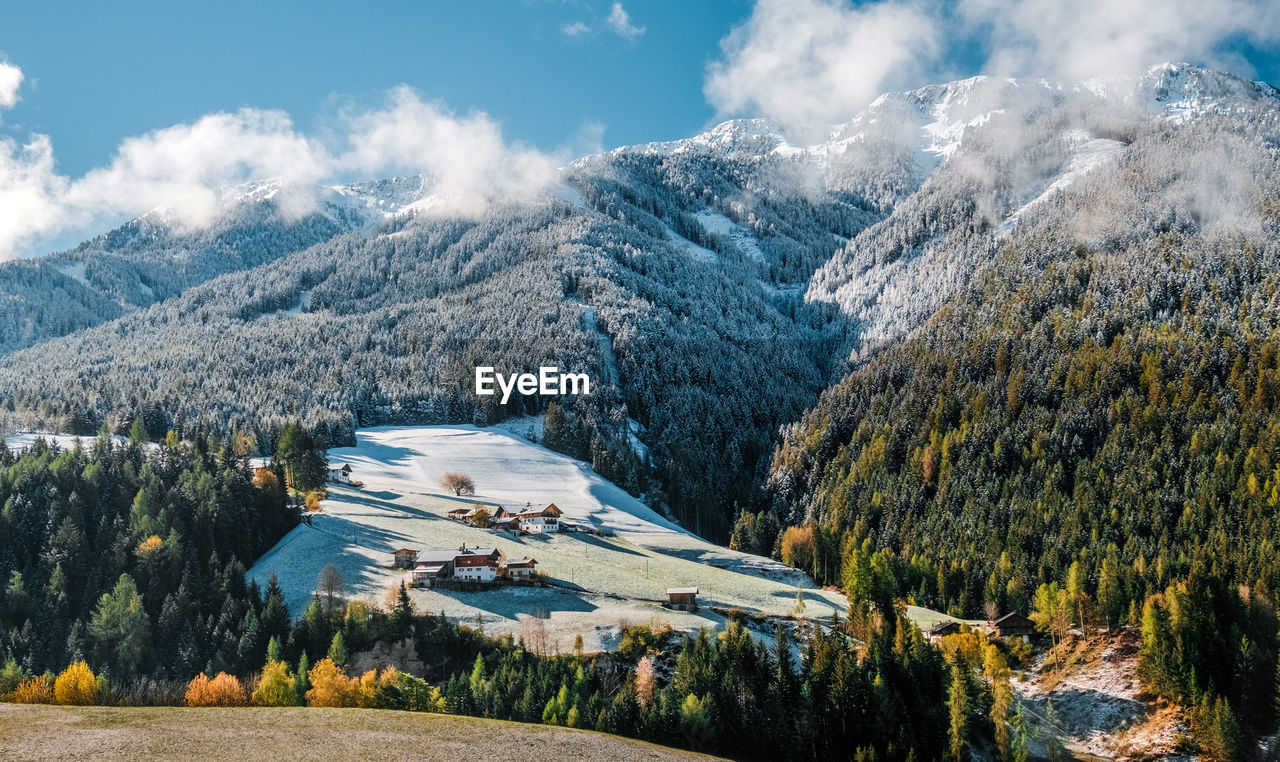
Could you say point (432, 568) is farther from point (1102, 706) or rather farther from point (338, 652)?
point (1102, 706)

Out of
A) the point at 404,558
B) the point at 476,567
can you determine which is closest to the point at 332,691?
the point at 476,567

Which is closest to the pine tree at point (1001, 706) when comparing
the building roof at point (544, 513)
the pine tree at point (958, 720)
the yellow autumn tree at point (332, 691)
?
the pine tree at point (958, 720)

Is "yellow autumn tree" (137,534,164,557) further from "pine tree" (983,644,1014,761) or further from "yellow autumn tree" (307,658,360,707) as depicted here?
"pine tree" (983,644,1014,761)

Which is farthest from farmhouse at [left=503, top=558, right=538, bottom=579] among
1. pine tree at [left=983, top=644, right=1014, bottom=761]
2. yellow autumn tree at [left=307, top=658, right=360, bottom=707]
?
pine tree at [left=983, top=644, right=1014, bottom=761]

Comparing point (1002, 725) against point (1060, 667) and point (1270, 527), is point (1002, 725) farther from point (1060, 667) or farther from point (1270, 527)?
point (1270, 527)

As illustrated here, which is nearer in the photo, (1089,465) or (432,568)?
(432,568)

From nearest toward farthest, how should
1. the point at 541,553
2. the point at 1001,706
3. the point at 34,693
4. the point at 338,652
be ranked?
1. the point at 34,693
2. the point at 1001,706
3. the point at 338,652
4. the point at 541,553
